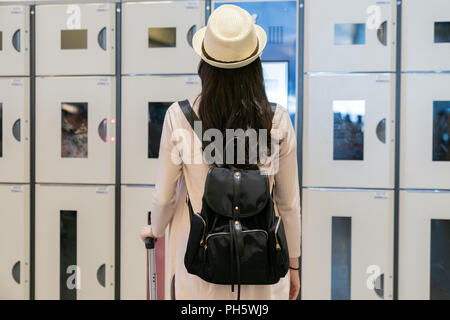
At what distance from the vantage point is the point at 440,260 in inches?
92.8

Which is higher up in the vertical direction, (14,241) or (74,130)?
(74,130)

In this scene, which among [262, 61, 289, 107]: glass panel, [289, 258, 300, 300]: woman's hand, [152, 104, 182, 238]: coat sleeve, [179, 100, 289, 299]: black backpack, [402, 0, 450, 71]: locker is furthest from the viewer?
[262, 61, 289, 107]: glass panel

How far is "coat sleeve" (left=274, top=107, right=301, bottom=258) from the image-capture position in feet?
4.23

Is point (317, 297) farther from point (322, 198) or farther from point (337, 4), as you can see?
point (337, 4)

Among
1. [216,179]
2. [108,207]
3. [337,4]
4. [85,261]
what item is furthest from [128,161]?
[337,4]

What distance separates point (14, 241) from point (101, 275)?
0.64 meters

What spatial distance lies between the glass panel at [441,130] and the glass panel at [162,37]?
1.67 m

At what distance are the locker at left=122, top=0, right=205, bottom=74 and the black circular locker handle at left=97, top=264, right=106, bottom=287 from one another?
1.31m

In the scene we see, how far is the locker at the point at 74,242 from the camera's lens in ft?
8.35

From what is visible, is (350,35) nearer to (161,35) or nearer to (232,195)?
(161,35)

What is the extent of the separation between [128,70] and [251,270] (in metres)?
1.76

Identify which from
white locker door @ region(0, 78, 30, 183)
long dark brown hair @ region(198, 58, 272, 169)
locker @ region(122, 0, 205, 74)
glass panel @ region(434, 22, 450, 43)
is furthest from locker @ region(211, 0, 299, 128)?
white locker door @ region(0, 78, 30, 183)

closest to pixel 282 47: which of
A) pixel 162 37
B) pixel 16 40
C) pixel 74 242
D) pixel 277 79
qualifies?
pixel 277 79

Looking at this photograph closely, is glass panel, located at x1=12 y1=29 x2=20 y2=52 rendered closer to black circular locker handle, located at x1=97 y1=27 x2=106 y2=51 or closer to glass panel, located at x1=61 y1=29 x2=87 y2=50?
glass panel, located at x1=61 y1=29 x2=87 y2=50
